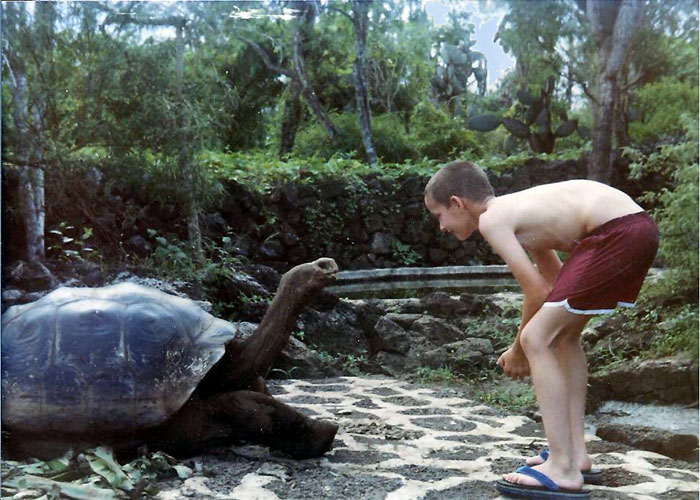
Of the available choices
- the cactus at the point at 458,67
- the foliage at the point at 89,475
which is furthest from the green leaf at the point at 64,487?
the cactus at the point at 458,67

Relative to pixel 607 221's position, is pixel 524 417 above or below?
below

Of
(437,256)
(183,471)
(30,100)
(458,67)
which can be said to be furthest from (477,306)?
(30,100)

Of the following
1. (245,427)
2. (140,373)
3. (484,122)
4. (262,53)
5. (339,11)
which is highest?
(339,11)

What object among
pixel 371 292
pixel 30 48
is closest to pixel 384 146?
pixel 371 292

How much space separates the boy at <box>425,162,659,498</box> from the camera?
1.93m

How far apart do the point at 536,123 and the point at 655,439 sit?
3.80ft

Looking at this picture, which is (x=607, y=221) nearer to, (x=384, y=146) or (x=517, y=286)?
(x=517, y=286)

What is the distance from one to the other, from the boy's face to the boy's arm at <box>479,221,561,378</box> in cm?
7

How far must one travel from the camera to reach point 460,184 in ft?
6.78

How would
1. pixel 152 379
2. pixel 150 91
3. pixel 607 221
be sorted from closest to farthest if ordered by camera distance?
pixel 607 221
pixel 152 379
pixel 150 91

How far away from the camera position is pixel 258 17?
7.63 feet

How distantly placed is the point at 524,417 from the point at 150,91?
1.67 metres

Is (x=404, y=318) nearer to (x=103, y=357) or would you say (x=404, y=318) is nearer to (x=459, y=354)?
(x=459, y=354)

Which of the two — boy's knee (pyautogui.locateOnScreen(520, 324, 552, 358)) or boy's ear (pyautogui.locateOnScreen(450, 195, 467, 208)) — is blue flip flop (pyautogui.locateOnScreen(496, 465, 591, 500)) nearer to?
boy's knee (pyautogui.locateOnScreen(520, 324, 552, 358))
